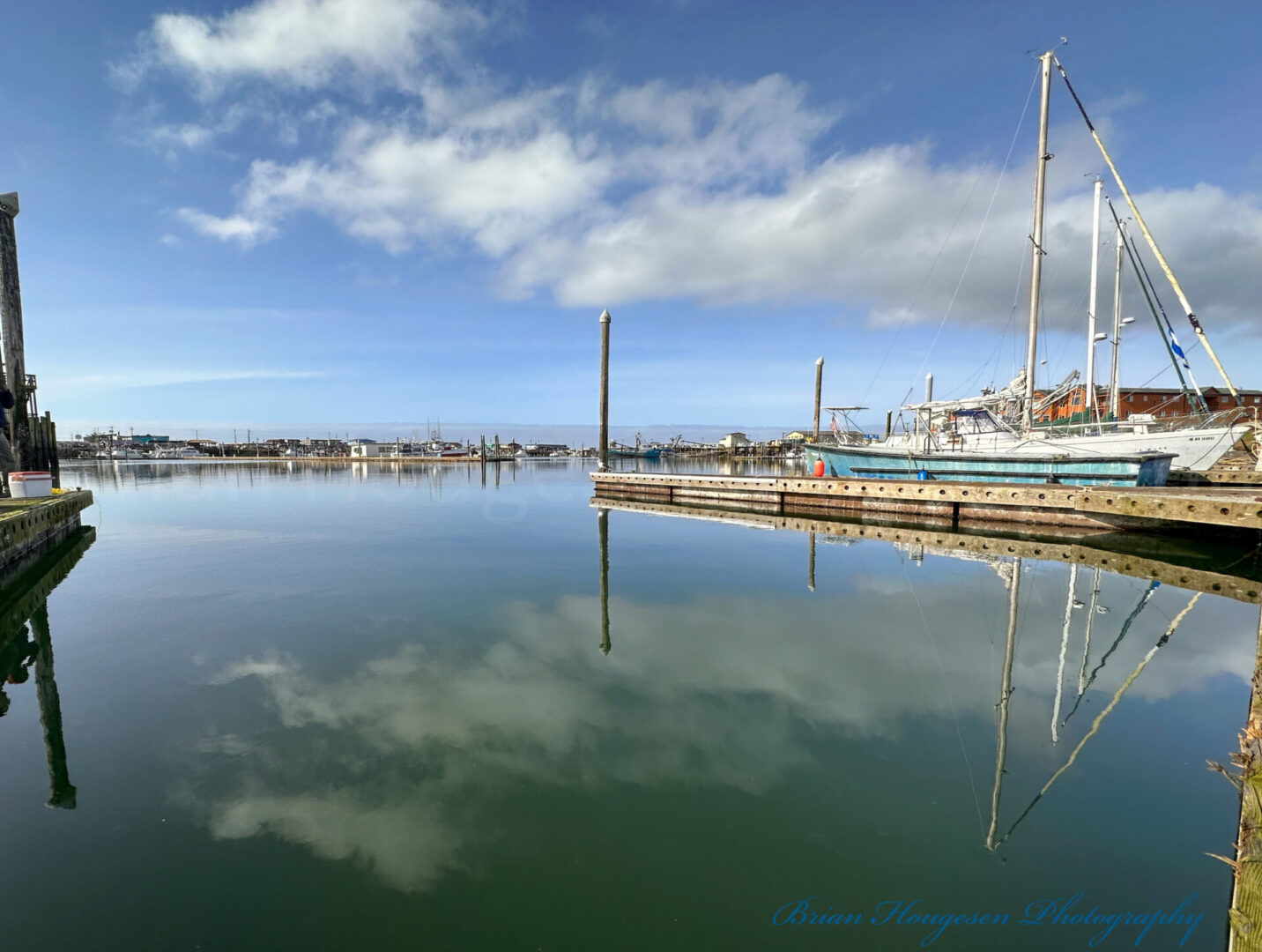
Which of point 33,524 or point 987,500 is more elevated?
point 33,524

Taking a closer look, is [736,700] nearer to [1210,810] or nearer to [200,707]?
[1210,810]

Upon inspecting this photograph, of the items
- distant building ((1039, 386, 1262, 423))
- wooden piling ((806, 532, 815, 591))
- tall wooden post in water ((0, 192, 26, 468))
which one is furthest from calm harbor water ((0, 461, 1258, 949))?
distant building ((1039, 386, 1262, 423))

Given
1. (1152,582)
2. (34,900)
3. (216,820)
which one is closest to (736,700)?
(216,820)

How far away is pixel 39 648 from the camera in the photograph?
8.59 metres

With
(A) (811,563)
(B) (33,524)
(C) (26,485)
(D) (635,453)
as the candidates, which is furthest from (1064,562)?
(D) (635,453)

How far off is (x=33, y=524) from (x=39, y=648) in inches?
342

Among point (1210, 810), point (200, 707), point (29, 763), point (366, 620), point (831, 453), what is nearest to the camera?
point (1210, 810)

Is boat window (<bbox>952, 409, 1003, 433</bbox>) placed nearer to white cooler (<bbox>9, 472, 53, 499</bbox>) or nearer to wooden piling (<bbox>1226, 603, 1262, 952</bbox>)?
wooden piling (<bbox>1226, 603, 1262, 952</bbox>)

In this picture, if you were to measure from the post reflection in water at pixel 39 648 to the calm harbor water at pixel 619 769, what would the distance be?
0.10m

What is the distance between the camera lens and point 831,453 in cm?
2767

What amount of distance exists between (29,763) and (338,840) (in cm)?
376

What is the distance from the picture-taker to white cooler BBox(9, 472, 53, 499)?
1736 centimetres

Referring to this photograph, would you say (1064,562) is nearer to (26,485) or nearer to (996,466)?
(996,466)

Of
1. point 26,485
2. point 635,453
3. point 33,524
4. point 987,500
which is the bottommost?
point 987,500
